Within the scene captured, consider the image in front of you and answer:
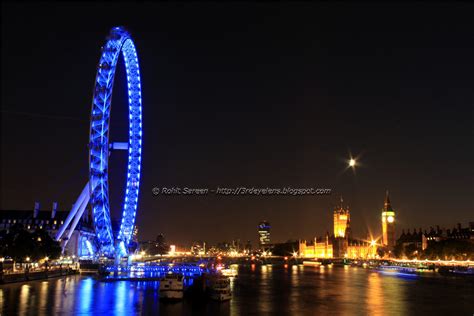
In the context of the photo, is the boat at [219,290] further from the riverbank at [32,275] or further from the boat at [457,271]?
the boat at [457,271]

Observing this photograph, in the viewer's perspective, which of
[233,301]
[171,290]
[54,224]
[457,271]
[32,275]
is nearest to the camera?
[171,290]

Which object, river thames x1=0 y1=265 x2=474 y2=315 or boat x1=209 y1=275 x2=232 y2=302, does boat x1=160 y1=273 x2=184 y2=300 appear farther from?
boat x1=209 y1=275 x2=232 y2=302

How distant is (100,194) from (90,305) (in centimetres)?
2495

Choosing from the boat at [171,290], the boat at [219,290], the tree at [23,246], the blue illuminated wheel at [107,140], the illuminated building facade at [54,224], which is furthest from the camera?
the illuminated building facade at [54,224]

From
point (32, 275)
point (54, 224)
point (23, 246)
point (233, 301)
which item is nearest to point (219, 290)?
point (233, 301)

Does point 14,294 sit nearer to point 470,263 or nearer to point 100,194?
point 100,194

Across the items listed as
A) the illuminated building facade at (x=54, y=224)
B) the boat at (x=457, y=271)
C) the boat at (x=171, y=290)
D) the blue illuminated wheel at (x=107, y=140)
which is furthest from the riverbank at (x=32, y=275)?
the boat at (x=457, y=271)

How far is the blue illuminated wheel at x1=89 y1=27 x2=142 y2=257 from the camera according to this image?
218 ft

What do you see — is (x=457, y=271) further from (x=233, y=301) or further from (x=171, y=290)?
(x=171, y=290)

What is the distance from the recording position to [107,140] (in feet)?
224

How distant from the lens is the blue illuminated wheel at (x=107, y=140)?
218 feet

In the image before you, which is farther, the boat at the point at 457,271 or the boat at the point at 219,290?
the boat at the point at 457,271

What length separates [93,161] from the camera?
6831 centimetres

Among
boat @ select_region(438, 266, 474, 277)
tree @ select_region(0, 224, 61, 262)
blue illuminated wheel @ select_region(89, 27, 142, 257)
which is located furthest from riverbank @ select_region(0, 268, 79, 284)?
boat @ select_region(438, 266, 474, 277)
